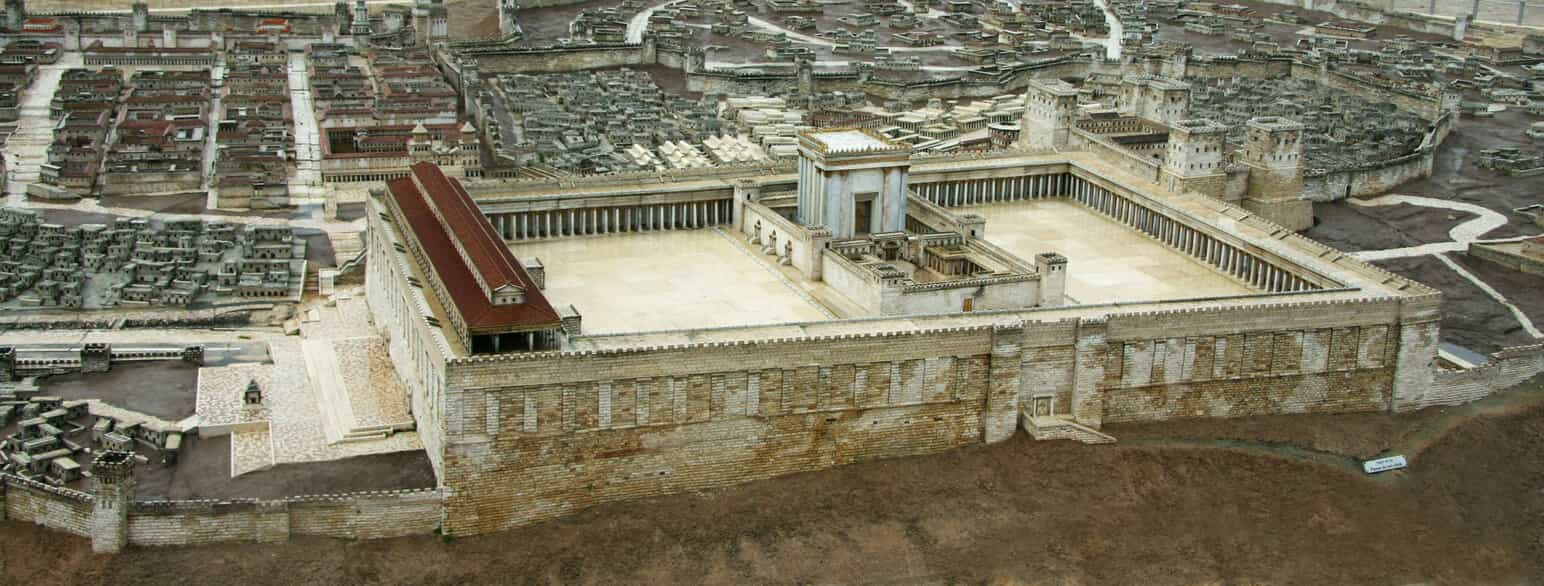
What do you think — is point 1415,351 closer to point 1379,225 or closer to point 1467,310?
point 1467,310

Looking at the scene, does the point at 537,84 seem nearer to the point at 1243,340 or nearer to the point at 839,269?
the point at 839,269

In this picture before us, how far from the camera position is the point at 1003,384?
82125 mm

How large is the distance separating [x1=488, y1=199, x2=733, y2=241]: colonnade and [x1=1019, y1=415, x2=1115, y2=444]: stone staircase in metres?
30.7

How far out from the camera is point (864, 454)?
81188 millimetres

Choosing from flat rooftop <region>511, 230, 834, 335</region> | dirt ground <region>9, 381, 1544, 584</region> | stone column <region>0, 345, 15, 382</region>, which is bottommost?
dirt ground <region>9, 381, 1544, 584</region>

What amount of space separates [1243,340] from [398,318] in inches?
1742

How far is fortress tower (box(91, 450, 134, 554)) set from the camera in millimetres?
72438

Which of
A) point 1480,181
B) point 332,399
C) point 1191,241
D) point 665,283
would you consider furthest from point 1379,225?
point 332,399

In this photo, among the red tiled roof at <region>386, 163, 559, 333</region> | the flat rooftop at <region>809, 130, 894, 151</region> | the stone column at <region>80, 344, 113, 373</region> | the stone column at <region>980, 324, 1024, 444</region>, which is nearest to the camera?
the red tiled roof at <region>386, 163, 559, 333</region>

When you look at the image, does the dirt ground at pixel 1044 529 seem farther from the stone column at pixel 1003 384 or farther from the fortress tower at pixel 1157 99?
the fortress tower at pixel 1157 99

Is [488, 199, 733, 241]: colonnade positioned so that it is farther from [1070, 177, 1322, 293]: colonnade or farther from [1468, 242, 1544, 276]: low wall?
[1468, 242, 1544, 276]: low wall

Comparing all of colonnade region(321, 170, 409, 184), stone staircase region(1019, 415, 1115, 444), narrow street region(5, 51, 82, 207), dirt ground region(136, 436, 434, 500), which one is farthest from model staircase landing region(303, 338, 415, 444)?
narrow street region(5, 51, 82, 207)

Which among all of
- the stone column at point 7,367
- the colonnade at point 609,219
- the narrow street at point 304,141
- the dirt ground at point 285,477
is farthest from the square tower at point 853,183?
the narrow street at point 304,141

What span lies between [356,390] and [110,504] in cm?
1713
